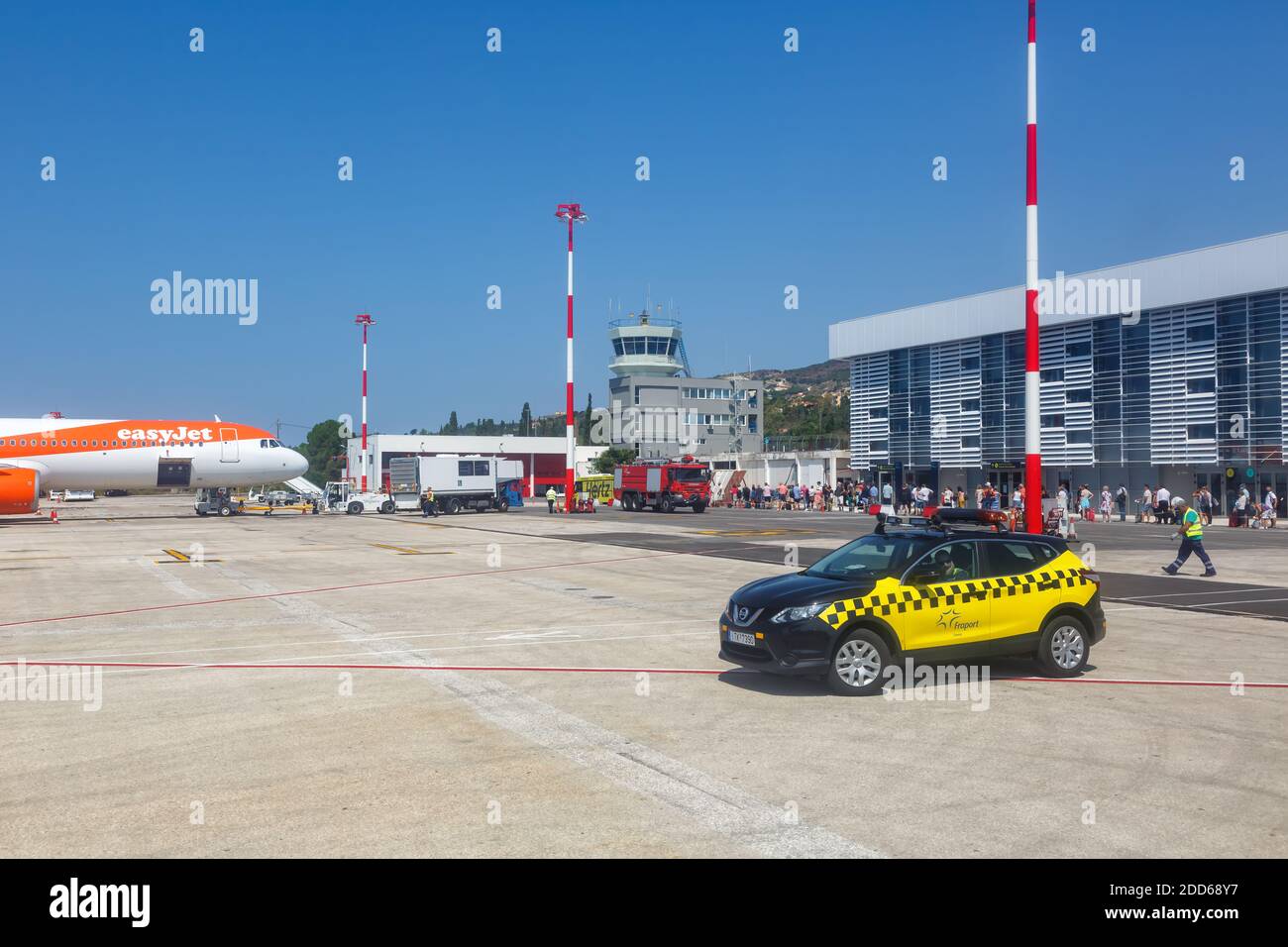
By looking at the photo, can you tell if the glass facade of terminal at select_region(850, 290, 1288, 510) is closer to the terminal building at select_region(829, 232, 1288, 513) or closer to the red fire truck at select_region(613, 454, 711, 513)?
the terminal building at select_region(829, 232, 1288, 513)

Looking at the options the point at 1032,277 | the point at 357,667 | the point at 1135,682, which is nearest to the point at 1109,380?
the point at 1032,277

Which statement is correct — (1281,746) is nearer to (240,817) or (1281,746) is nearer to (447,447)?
(240,817)

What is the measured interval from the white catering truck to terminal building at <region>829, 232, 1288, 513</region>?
25.6 metres

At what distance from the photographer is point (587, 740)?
784 centimetres

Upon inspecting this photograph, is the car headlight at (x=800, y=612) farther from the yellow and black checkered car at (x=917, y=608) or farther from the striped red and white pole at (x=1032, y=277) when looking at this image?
the striped red and white pole at (x=1032, y=277)

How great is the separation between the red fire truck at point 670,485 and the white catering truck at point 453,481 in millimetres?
7340

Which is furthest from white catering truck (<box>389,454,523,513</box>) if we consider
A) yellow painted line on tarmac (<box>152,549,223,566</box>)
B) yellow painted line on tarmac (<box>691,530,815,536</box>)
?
yellow painted line on tarmac (<box>152,549,223,566</box>)

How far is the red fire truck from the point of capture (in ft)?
171

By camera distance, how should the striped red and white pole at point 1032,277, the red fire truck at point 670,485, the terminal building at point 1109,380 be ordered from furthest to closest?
the red fire truck at point 670,485, the terminal building at point 1109,380, the striped red and white pole at point 1032,277

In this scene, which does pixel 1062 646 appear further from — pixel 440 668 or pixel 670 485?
pixel 670 485

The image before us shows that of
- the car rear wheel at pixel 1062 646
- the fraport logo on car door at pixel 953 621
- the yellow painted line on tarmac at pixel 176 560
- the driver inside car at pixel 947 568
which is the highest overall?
the driver inside car at pixel 947 568

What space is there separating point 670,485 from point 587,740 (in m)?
44.5

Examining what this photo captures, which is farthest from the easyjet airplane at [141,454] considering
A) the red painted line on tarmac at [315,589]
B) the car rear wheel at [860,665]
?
the car rear wheel at [860,665]

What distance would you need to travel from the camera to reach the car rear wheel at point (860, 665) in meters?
9.24
